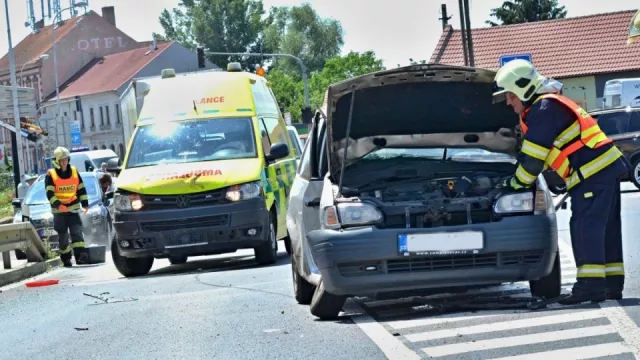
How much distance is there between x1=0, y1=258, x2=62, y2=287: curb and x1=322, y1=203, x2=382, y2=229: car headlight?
9.01 metres

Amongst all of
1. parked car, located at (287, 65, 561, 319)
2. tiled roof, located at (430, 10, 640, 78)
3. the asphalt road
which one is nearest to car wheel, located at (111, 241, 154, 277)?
the asphalt road

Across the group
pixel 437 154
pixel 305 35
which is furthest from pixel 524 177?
pixel 305 35

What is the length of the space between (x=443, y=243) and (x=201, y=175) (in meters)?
6.77

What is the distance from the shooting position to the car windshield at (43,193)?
25.4m

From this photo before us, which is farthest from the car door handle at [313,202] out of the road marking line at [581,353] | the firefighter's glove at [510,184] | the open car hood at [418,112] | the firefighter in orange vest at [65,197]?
the firefighter in orange vest at [65,197]

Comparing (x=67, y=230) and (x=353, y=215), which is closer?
(x=353, y=215)

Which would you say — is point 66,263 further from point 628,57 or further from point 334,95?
point 628,57

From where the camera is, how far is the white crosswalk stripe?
24.4 ft

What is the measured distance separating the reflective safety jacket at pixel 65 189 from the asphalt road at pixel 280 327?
614 cm

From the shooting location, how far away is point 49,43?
11400 cm

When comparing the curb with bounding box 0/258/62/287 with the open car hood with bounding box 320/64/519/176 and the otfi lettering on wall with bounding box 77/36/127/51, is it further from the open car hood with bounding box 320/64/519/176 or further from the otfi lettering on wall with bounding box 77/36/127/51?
the otfi lettering on wall with bounding box 77/36/127/51

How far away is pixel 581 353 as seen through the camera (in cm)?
732

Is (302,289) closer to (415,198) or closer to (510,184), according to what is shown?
(415,198)

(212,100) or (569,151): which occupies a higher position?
(212,100)
